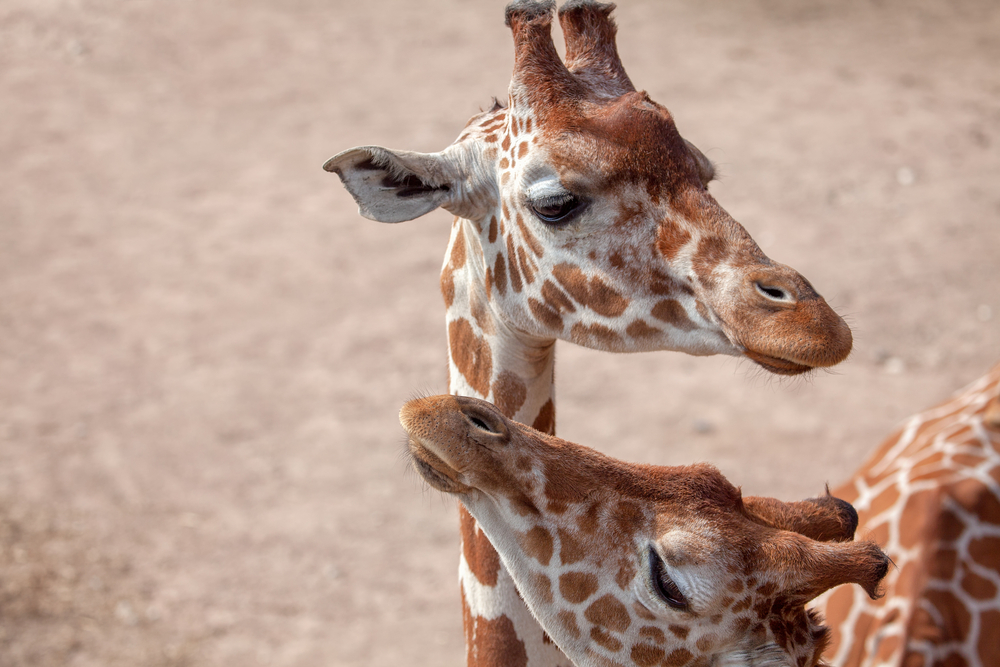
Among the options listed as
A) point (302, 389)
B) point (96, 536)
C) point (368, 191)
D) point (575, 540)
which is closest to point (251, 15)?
point (302, 389)

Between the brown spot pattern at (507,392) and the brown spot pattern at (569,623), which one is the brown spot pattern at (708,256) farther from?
the brown spot pattern at (569,623)

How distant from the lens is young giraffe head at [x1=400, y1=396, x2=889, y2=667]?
2.29m

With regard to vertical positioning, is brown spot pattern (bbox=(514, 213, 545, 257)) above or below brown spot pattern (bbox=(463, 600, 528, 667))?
above

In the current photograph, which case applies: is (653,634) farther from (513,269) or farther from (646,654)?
(513,269)

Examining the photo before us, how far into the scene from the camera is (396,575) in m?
6.48

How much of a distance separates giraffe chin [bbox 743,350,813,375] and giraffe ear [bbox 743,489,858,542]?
36cm

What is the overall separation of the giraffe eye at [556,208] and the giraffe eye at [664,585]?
3.45ft

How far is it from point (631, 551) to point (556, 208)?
41.7 inches

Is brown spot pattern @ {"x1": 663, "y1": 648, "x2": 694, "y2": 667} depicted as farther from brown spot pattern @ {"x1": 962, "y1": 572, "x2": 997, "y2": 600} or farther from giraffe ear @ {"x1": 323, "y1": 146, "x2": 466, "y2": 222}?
brown spot pattern @ {"x1": 962, "y1": 572, "x2": 997, "y2": 600}

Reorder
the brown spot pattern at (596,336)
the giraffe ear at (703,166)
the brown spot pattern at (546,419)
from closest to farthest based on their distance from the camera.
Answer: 1. the brown spot pattern at (596,336)
2. the giraffe ear at (703,166)
3. the brown spot pattern at (546,419)

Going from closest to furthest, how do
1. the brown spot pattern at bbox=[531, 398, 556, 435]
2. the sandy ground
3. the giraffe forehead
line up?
1. the giraffe forehead
2. the brown spot pattern at bbox=[531, 398, 556, 435]
3. the sandy ground

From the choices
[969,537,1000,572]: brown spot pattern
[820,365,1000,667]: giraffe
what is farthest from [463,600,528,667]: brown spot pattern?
[969,537,1000,572]: brown spot pattern

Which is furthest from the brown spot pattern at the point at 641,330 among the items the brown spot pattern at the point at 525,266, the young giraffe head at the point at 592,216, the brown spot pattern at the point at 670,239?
the brown spot pattern at the point at 525,266

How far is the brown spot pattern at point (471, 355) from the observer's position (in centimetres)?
312
